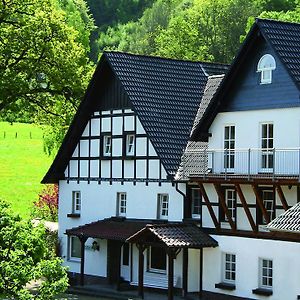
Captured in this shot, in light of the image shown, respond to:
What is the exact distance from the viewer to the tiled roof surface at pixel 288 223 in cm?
2930

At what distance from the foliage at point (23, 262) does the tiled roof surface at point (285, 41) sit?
10.8 meters

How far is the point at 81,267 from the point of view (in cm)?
4050

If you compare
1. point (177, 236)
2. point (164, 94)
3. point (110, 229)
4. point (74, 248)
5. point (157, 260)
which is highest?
point (164, 94)

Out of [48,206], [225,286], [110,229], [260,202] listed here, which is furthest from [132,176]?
[48,206]

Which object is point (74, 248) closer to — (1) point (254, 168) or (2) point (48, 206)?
(1) point (254, 168)

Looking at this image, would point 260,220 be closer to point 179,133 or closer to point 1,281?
point 179,133

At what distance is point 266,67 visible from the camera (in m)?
34.7

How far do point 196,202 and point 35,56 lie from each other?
11888mm

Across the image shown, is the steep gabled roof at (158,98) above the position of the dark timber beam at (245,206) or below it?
above

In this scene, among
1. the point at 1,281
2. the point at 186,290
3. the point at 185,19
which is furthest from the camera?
the point at 185,19

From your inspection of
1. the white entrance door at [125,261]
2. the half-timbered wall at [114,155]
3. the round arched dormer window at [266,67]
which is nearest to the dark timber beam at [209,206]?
the half-timbered wall at [114,155]

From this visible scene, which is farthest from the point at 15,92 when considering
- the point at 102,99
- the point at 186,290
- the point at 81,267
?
the point at 186,290

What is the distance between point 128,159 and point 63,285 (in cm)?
1496

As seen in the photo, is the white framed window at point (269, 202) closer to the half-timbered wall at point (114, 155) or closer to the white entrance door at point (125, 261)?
the half-timbered wall at point (114, 155)
